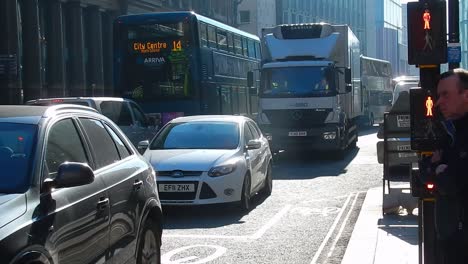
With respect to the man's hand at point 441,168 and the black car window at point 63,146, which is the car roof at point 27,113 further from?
the man's hand at point 441,168

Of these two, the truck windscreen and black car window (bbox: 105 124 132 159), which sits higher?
the truck windscreen

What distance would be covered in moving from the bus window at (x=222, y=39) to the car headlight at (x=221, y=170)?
445 inches

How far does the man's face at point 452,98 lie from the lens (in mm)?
4336

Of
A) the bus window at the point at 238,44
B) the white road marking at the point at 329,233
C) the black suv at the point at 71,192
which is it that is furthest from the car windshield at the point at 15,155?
the bus window at the point at 238,44

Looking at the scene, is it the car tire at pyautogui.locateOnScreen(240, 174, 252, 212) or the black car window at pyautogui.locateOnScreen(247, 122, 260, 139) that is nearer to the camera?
the car tire at pyautogui.locateOnScreen(240, 174, 252, 212)

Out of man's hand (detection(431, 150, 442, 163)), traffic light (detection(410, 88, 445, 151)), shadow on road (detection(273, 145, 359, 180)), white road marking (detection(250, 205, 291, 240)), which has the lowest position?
shadow on road (detection(273, 145, 359, 180))

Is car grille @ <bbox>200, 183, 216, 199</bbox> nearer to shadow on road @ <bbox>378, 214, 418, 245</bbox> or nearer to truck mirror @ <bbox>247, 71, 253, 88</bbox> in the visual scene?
shadow on road @ <bbox>378, 214, 418, 245</bbox>

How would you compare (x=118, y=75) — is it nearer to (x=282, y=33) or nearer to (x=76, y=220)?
(x=282, y=33)

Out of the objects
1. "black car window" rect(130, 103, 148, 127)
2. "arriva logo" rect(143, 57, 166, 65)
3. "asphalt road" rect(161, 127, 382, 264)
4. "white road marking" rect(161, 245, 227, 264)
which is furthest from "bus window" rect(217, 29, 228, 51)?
"white road marking" rect(161, 245, 227, 264)

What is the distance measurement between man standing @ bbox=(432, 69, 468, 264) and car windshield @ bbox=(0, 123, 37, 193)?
237 cm

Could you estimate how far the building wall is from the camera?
34281 mm

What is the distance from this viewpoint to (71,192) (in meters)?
4.87

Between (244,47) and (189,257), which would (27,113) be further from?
(244,47)

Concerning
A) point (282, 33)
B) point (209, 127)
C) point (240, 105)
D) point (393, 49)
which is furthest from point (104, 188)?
point (393, 49)
